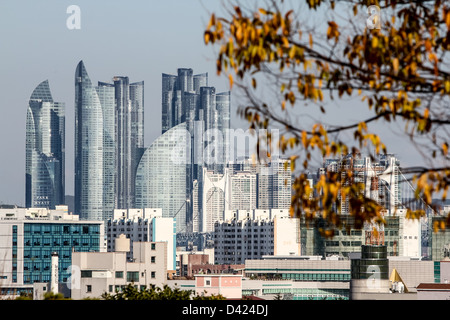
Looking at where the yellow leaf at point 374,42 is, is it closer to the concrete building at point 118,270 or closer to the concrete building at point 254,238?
the concrete building at point 118,270

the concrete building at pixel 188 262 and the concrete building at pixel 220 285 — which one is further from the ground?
the concrete building at pixel 220 285

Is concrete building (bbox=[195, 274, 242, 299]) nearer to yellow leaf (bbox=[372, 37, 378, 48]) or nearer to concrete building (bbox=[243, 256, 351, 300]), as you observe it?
concrete building (bbox=[243, 256, 351, 300])

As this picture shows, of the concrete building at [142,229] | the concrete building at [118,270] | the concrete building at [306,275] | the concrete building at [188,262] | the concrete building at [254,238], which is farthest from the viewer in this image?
the concrete building at [142,229]

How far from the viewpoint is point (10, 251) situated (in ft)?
302

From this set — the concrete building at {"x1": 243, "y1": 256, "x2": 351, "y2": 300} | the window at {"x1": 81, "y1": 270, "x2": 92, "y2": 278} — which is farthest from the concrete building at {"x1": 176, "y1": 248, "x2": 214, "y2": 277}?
the window at {"x1": 81, "y1": 270, "x2": 92, "y2": 278}

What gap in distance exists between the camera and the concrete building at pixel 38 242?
298 feet

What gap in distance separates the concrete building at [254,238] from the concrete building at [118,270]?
194 feet

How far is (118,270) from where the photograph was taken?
58.3 m

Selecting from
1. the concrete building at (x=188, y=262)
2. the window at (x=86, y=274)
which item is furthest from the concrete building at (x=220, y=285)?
the concrete building at (x=188, y=262)

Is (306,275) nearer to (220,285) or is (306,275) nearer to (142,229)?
(220,285)
